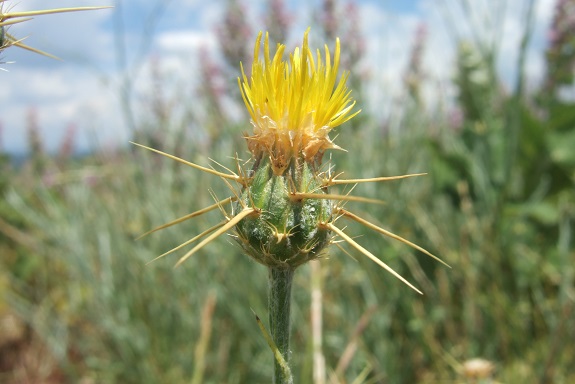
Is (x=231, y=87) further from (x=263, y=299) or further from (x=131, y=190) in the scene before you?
(x=263, y=299)

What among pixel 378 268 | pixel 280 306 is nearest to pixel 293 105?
pixel 280 306

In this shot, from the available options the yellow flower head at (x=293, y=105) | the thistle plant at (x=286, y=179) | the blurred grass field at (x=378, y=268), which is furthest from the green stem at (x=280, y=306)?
the blurred grass field at (x=378, y=268)

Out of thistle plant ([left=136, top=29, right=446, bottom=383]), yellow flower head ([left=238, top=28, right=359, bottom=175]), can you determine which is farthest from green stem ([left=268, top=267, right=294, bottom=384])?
yellow flower head ([left=238, top=28, right=359, bottom=175])

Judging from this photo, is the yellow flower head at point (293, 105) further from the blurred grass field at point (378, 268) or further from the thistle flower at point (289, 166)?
the blurred grass field at point (378, 268)

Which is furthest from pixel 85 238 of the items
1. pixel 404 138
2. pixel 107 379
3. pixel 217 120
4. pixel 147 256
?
pixel 404 138

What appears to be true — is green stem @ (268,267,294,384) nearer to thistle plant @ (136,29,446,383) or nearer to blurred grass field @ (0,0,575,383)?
thistle plant @ (136,29,446,383)

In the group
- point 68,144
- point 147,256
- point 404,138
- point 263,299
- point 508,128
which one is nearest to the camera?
point 508,128

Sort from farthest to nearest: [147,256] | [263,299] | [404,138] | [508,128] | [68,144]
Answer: [68,144] < [404,138] < [147,256] < [263,299] < [508,128]

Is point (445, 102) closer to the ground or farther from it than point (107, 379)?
farther from it
